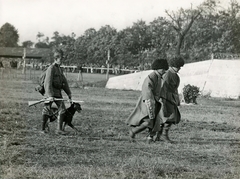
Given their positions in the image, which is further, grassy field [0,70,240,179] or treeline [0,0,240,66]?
treeline [0,0,240,66]

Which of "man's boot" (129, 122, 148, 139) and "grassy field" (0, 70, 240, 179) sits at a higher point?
"man's boot" (129, 122, 148, 139)

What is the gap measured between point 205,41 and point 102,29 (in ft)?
52.2

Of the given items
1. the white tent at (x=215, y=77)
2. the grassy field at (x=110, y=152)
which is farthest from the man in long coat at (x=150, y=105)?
the white tent at (x=215, y=77)

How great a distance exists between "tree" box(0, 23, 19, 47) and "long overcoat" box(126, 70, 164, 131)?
8356cm

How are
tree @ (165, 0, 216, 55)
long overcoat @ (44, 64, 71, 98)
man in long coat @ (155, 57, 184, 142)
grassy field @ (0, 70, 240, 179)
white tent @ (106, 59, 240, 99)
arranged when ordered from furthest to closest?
tree @ (165, 0, 216, 55) → white tent @ (106, 59, 240, 99) → long overcoat @ (44, 64, 71, 98) → man in long coat @ (155, 57, 184, 142) → grassy field @ (0, 70, 240, 179)

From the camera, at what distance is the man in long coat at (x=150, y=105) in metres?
9.02

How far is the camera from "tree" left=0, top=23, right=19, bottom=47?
90.9 metres

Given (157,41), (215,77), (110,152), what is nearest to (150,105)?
(110,152)

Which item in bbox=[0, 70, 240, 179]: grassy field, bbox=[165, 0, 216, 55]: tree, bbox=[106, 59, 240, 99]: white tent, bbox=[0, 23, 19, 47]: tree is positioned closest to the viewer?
bbox=[0, 70, 240, 179]: grassy field

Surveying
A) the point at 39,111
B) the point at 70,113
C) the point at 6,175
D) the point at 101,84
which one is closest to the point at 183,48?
the point at 101,84

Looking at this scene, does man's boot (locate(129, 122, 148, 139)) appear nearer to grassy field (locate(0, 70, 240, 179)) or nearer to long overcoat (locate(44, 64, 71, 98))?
grassy field (locate(0, 70, 240, 179))

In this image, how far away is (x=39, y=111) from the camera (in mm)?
14344

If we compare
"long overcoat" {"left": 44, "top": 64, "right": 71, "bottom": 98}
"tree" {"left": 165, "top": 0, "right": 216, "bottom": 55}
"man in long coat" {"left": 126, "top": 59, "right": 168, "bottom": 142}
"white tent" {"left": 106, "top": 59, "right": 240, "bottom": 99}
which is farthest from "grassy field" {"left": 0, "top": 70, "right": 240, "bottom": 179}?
"tree" {"left": 165, "top": 0, "right": 216, "bottom": 55}

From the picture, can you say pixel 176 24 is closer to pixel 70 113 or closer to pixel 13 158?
pixel 70 113
